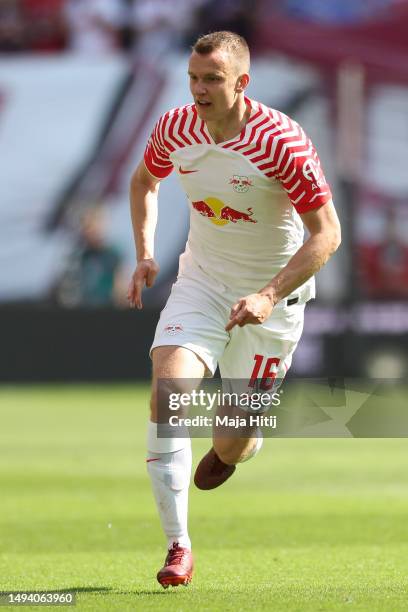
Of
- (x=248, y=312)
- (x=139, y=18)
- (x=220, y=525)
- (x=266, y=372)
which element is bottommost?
(x=139, y=18)

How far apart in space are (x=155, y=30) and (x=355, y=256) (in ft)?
23.5

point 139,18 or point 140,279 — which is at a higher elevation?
point 140,279

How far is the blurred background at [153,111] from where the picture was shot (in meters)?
24.9

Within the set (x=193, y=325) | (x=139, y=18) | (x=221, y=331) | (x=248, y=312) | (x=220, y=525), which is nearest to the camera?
(x=248, y=312)

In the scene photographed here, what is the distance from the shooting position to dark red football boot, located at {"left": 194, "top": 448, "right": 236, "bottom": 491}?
789 cm

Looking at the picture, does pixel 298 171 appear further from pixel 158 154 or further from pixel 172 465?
pixel 172 465

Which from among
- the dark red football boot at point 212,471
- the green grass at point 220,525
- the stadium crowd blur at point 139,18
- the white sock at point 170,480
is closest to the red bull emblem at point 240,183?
the white sock at point 170,480

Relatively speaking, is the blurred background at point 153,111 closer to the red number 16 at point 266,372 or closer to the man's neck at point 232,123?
the red number 16 at point 266,372

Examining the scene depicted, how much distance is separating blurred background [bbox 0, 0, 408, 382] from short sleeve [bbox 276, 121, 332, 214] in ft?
53.5

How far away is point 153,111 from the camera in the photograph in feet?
88.2

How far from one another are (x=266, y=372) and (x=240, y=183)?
1179mm

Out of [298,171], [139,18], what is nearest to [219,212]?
[298,171]

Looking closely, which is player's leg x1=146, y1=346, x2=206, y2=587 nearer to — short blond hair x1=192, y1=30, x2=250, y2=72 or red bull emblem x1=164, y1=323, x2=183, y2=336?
red bull emblem x1=164, y1=323, x2=183, y2=336

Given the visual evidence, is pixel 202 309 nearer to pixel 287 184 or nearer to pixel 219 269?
pixel 219 269
